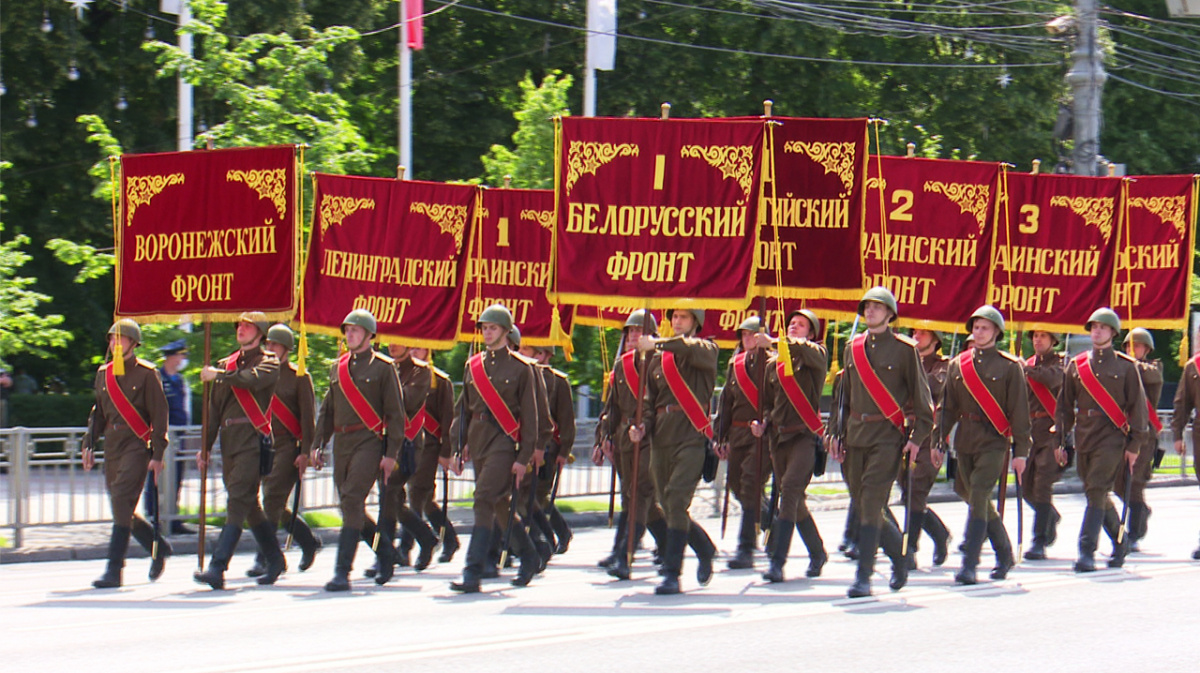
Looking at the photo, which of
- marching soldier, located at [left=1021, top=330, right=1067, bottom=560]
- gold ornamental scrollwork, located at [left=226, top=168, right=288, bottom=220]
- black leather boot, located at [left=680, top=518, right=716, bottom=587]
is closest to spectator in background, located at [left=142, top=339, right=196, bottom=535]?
gold ornamental scrollwork, located at [left=226, top=168, right=288, bottom=220]

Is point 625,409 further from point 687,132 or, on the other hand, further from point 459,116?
point 459,116

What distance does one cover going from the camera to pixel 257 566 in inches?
522

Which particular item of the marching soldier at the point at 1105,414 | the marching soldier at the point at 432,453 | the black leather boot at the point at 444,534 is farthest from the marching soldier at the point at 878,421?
the black leather boot at the point at 444,534

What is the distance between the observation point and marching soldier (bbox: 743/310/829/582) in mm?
12625

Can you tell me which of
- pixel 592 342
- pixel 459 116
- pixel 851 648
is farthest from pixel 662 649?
pixel 459 116

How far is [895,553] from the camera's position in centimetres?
1166

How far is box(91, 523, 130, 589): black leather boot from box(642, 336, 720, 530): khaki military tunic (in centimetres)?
376

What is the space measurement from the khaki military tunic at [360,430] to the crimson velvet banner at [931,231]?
4750 mm

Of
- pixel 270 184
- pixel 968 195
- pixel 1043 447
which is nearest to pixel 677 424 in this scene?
pixel 270 184

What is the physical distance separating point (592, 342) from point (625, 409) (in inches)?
302

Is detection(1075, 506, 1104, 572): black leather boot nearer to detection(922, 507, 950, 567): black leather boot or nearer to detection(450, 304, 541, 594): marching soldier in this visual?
detection(922, 507, 950, 567): black leather boot

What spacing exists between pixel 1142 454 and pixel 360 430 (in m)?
6.51

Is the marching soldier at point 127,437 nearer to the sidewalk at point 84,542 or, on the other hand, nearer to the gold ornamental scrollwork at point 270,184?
the gold ornamental scrollwork at point 270,184

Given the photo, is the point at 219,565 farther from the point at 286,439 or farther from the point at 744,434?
the point at 744,434
